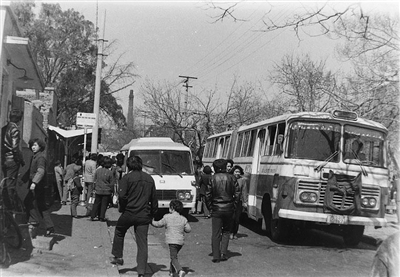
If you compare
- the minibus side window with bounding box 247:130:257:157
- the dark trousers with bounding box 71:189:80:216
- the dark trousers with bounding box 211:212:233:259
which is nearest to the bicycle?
the dark trousers with bounding box 211:212:233:259

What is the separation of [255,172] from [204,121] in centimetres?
1861

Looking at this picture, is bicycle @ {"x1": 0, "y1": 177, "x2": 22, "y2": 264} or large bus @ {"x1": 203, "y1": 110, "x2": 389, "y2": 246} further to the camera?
large bus @ {"x1": 203, "y1": 110, "x2": 389, "y2": 246}

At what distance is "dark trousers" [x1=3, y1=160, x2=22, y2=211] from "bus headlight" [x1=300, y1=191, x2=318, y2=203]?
5516 mm

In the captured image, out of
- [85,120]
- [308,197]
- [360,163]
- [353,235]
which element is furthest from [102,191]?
[360,163]

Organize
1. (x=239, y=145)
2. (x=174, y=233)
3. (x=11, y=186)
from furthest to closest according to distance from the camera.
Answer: (x=239, y=145)
(x=11, y=186)
(x=174, y=233)

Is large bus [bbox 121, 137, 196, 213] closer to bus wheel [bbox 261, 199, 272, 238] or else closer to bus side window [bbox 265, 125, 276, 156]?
bus wheel [bbox 261, 199, 272, 238]

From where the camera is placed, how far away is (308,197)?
10.8 meters

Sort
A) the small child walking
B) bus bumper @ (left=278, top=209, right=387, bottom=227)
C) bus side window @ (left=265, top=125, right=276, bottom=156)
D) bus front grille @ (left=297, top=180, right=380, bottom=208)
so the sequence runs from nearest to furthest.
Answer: the small child walking → bus bumper @ (left=278, top=209, right=387, bottom=227) → bus front grille @ (left=297, top=180, right=380, bottom=208) → bus side window @ (left=265, top=125, right=276, bottom=156)

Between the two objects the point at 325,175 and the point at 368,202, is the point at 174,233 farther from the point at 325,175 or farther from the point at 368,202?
the point at 368,202

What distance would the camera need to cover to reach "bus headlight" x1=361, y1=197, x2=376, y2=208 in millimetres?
10875

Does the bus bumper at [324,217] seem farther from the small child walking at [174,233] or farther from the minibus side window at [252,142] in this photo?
the minibus side window at [252,142]

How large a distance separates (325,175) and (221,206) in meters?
2.67

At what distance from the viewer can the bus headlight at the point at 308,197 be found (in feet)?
35.3

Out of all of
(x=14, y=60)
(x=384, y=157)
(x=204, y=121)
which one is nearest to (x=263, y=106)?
(x=204, y=121)
